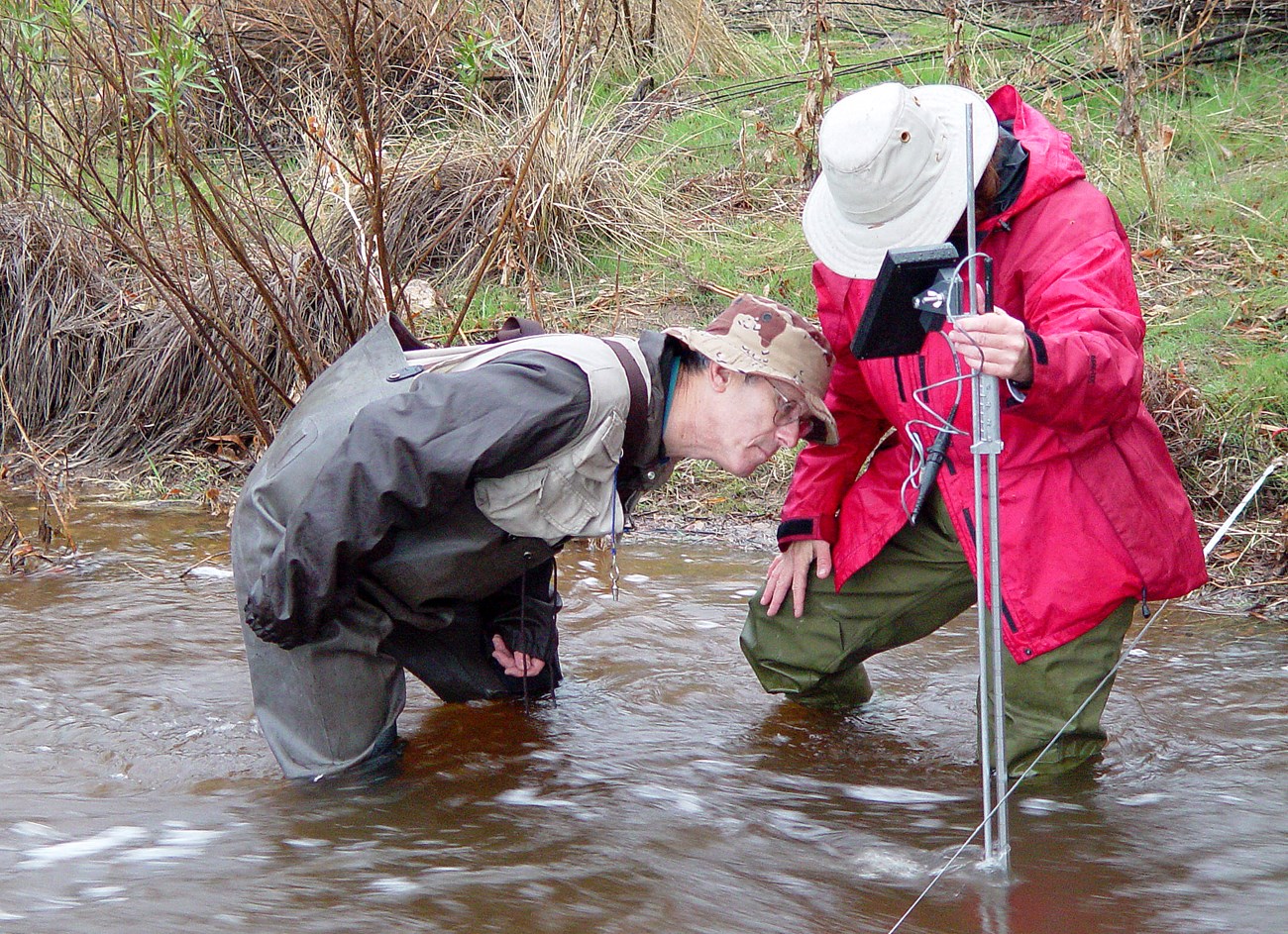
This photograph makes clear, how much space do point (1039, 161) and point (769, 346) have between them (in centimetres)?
69

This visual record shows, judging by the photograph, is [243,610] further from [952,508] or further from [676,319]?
[676,319]

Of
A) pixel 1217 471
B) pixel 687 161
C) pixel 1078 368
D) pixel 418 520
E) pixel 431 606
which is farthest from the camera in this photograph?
pixel 687 161

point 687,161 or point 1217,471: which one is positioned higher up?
point 687,161

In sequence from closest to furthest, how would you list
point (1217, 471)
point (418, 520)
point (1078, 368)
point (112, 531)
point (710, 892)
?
A: point (1078, 368)
point (710, 892)
point (418, 520)
point (1217, 471)
point (112, 531)

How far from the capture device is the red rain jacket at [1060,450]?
273 cm

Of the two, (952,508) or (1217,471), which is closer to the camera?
(952,508)

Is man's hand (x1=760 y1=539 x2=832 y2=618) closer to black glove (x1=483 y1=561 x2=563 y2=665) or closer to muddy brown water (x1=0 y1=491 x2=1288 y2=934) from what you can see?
muddy brown water (x1=0 y1=491 x2=1288 y2=934)

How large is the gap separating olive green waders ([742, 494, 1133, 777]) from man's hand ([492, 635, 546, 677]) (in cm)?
58

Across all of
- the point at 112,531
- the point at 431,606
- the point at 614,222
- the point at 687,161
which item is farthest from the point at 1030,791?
the point at 687,161

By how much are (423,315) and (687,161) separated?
2.54m

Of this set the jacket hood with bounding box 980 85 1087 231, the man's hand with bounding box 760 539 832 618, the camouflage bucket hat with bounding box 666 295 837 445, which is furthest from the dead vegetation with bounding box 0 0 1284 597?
the jacket hood with bounding box 980 85 1087 231

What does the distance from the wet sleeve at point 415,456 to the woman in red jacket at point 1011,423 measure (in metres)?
0.70

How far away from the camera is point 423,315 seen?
6766 millimetres

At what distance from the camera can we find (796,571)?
11.5ft
